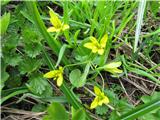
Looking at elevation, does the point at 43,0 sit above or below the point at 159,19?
above

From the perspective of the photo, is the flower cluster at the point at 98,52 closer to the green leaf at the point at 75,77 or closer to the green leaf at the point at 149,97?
the green leaf at the point at 75,77

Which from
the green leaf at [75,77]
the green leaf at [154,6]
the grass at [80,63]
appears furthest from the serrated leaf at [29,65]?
the green leaf at [154,6]

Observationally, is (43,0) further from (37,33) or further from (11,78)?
Result: (11,78)

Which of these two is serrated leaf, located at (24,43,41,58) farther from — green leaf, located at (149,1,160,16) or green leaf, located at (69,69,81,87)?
green leaf, located at (149,1,160,16)

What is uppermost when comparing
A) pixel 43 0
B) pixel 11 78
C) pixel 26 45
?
pixel 43 0

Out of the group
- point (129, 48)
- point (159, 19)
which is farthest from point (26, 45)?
point (159, 19)

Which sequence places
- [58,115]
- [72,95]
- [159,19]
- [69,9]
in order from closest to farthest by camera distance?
[58,115] < [72,95] < [69,9] < [159,19]

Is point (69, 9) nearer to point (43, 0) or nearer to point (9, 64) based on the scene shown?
point (43, 0)

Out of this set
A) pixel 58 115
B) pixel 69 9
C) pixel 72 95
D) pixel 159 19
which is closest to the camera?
pixel 58 115

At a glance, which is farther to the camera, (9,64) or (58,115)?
(9,64)

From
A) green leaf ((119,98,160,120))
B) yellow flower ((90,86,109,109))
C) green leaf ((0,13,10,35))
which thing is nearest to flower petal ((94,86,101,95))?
yellow flower ((90,86,109,109))
